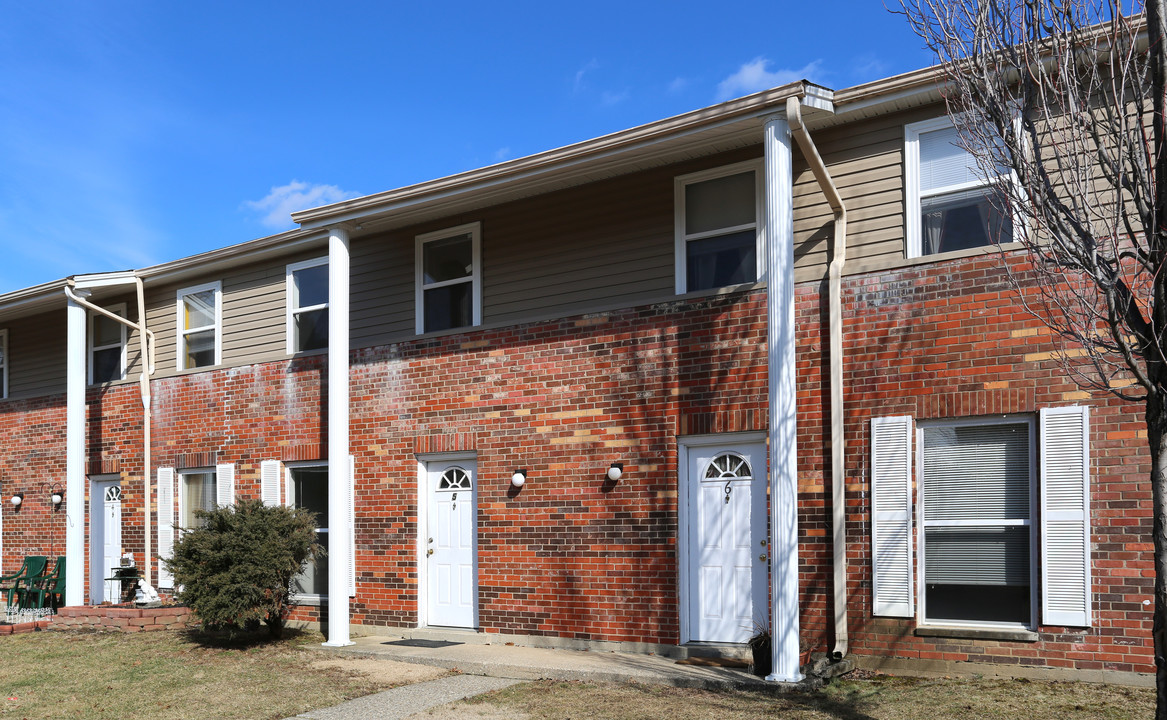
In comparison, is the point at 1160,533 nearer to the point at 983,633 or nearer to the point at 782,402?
the point at 983,633

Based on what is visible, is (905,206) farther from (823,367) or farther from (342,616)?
(342,616)

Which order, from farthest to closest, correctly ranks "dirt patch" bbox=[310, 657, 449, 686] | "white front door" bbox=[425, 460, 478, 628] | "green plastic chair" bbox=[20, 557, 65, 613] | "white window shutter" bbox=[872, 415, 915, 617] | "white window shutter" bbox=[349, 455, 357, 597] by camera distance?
"green plastic chair" bbox=[20, 557, 65, 613] → "white window shutter" bbox=[349, 455, 357, 597] → "white front door" bbox=[425, 460, 478, 628] → "dirt patch" bbox=[310, 657, 449, 686] → "white window shutter" bbox=[872, 415, 915, 617]

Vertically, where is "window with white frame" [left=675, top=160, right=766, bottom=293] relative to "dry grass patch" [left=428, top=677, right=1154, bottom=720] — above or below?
above

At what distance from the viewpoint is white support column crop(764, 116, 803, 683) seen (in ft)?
28.3

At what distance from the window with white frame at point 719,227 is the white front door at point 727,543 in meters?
1.78

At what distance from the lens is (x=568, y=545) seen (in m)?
11.0

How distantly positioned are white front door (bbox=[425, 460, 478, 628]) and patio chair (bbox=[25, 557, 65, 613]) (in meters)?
7.43

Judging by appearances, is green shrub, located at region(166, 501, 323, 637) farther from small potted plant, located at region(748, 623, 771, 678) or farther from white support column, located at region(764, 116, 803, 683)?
white support column, located at region(764, 116, 803, 683)

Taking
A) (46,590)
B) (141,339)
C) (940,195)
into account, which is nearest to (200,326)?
(141,339)

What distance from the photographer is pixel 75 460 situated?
50.2 feet

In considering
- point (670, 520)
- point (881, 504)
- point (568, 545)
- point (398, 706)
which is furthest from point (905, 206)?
point (398, 706)

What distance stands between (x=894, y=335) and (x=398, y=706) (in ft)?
17.8

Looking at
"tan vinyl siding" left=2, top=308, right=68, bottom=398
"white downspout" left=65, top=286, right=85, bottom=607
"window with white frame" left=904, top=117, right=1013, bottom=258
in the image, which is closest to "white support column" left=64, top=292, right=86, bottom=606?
"white downspout" left=65, top=286, right=85, bottom=607

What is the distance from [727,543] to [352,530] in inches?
204
